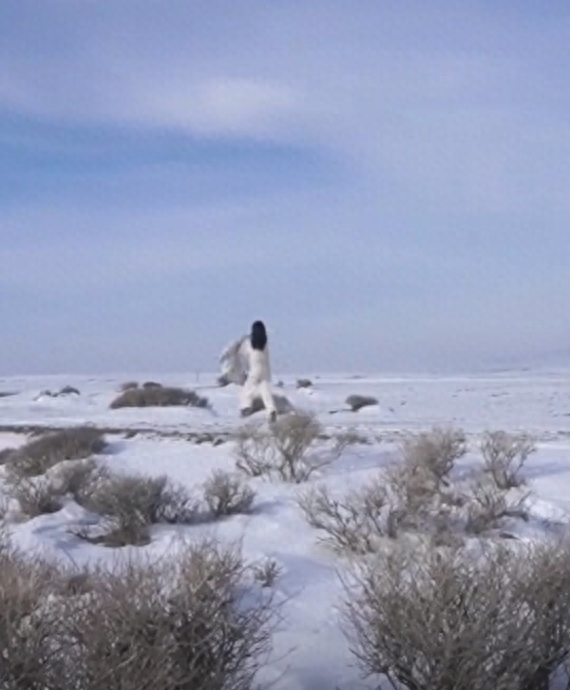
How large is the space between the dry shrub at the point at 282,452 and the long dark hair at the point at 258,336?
4828 mm

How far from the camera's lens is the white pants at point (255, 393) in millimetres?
20755

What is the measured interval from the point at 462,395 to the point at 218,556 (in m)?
38.4

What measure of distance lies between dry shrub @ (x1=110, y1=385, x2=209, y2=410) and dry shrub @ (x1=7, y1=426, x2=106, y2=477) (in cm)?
1463

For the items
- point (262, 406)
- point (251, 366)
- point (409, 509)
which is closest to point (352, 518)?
point (409, 509)

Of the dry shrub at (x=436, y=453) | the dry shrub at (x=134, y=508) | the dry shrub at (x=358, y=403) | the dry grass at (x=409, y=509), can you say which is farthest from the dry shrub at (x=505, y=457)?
the dry shrub at (x=358, y=403)

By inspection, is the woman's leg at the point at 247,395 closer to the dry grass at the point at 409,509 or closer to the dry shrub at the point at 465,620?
the dry grass at the point at 409,509

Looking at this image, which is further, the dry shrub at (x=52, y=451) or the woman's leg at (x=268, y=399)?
the woman's leg at (x=268, y=399)

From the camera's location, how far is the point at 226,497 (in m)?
12.6

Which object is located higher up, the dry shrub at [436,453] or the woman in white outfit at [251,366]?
the woman in white outfit at [251,366]

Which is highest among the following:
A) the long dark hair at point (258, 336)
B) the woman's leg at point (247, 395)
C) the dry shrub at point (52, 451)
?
the long dark hair at point (258, 336)

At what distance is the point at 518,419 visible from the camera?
29250 millimetres

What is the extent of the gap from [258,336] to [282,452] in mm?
6187

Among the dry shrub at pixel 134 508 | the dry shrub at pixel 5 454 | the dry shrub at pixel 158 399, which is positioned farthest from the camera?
the dry shrub at pixel 158 399

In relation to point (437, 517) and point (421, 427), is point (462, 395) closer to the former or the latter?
point (421, 427)
